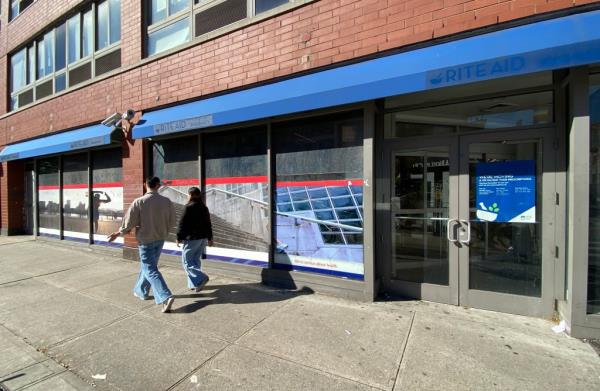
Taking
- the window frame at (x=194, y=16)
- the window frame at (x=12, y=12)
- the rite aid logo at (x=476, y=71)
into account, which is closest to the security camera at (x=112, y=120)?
the window frame at (x=194, y=16)

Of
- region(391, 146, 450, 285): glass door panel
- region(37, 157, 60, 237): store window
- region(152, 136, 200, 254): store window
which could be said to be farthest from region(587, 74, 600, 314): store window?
region(37, 157, 60, 237): store window

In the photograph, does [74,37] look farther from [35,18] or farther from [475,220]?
[475,220]

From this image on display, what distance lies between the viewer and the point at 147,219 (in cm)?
430

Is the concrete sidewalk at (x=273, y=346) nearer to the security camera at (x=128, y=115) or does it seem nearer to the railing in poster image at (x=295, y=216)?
the railing in poster image at (x=295, y=216)

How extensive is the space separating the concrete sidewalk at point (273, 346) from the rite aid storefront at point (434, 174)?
1.57 feet

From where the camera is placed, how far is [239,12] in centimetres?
564

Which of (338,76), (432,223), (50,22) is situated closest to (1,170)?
(50,22)

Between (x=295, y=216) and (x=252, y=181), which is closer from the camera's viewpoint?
(x=295, y=216)

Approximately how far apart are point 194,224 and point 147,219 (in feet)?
2.07

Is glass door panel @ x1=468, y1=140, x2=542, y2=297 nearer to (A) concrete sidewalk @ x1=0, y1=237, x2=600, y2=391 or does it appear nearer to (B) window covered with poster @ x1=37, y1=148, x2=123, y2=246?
(A) concrete sidewalk @ x1=0, y1=237, x2=600, y2=391

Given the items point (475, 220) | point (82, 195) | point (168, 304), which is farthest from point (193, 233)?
point (82, 195)

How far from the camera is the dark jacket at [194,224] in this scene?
181 inches

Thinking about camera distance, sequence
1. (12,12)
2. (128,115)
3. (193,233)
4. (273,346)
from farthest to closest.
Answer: (12,12) < (128,115) < (193,233) < (273,346)

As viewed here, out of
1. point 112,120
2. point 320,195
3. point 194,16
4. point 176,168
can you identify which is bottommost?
point 320,195
